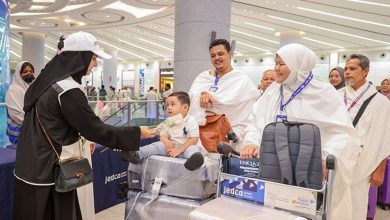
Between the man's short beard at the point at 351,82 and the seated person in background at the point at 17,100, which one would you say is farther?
the seated person in background at the point at 17,100

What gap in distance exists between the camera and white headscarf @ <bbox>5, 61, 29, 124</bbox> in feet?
13.7

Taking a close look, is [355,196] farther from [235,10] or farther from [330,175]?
[235,10]

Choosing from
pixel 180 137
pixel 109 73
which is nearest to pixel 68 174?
pixel 180 137

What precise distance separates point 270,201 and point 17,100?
138 inches

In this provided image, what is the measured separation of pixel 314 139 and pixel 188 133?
1.20 m

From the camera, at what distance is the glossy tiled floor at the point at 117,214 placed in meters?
3.77

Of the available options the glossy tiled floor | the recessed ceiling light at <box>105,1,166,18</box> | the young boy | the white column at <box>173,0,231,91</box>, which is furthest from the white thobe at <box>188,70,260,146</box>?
the recessed ceiling light at <box>105,1,166,18</box>

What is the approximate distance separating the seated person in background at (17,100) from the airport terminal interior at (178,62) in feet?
0.28

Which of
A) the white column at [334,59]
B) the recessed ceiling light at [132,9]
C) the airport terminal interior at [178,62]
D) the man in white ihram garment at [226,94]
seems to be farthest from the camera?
the white column at [334,59]

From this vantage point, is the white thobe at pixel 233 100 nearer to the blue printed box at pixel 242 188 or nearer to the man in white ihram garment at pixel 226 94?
the man in white ihram garment at pixel 226 94

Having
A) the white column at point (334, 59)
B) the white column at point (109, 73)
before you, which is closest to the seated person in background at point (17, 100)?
the white column at point (334, 59)

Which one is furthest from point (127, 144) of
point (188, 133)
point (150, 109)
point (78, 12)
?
point (78, 12)

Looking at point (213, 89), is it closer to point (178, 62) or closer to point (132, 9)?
point (178, 62)

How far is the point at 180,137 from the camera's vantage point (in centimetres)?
307
